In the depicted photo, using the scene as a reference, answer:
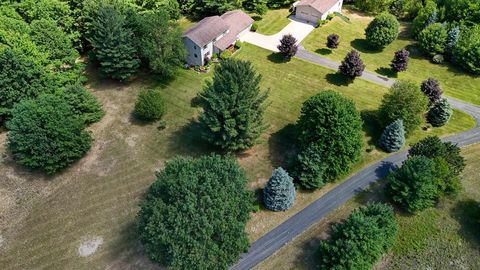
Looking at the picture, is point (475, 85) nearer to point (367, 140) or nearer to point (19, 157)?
point (367, 140)

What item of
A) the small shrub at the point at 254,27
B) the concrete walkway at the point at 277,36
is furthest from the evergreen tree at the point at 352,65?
the small shrub at the point at 254,27

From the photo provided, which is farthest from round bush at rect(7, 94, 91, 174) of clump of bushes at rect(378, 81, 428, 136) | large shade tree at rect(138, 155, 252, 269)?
clump of bushes at rect(378, 81, 428, 136)

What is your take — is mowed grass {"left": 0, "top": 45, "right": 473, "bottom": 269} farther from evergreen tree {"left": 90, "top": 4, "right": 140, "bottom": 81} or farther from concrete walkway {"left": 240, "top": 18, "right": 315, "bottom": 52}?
concrete walkway {"left": 240, "top": 18, "right": 315, "bottom": 52}

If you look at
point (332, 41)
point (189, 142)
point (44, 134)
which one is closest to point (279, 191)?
point (189, 142)

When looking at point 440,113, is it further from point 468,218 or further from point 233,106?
point 233,106

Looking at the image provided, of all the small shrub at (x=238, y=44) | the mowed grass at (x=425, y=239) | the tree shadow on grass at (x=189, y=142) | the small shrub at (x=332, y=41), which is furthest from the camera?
the small shrub at (x=238, y=44)

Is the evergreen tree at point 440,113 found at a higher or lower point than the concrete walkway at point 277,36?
lower

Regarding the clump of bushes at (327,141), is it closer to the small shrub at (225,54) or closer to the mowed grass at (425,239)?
the mowed grass at (425,239)
